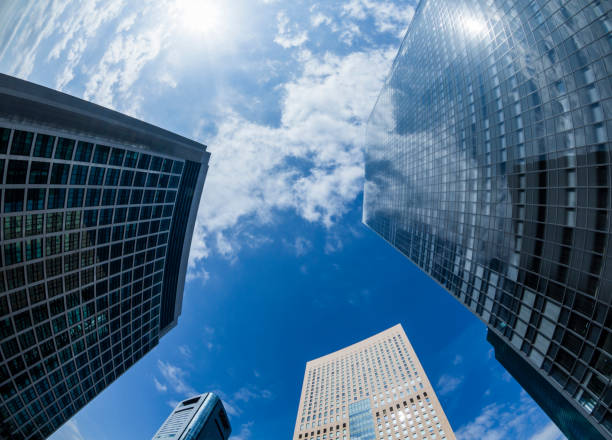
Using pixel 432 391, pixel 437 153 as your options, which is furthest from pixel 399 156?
pixel 432 391

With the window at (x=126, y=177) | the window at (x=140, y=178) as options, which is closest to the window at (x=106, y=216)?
the window at (x=126, y=177)

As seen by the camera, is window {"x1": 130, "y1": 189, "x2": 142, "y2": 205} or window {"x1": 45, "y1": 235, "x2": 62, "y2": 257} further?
window {"x1": 130, "y1": 189, "x2": 142, "y2": 205}

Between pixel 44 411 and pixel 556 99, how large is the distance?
9178 centimetres

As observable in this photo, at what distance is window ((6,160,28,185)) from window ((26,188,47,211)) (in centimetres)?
225

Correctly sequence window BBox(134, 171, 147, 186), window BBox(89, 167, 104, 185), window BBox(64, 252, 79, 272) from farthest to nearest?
window BBox(134, 171, 147, 186)
window BBox(89, 167, 104, 185)
window BBox(64, 252, 79, 272)

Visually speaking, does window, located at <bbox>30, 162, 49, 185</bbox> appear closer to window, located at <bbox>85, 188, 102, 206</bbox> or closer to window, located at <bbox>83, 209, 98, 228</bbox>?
window, located at <bbox>85, 188, 102, 206</bbox>

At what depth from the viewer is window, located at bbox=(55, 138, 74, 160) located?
44312 mm

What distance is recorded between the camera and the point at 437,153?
193 ft

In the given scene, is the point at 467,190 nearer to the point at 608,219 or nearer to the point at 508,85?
the point at 508,85

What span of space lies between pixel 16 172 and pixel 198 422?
183290 millimetres

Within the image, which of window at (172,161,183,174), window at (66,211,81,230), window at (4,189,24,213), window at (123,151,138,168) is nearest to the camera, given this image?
window at (4,189,24,213)

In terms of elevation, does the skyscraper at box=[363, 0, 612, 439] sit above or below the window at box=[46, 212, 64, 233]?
above

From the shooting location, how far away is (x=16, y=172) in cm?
3928

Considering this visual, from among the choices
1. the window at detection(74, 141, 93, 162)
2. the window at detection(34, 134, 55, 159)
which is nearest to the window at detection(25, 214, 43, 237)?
the window at detection(34, 134, 55, 159)
